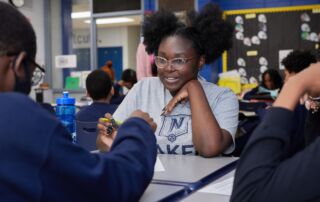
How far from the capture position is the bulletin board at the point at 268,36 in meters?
6.15

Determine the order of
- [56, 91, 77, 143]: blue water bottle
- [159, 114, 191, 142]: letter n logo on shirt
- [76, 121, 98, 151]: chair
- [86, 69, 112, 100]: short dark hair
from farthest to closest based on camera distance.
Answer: [86, 69, 112, 100]: short dark hair → [76, 121, 98, 151]: chair → [159, 114, 191, 142]: letter n logo on shirt → [56, 91, 77, 143]: blue water bottle

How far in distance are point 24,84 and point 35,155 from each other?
211 millimetres

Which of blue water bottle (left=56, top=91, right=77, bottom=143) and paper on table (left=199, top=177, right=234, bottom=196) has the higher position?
blue water bottle (left=56, top=91, right=77, bottom=143)

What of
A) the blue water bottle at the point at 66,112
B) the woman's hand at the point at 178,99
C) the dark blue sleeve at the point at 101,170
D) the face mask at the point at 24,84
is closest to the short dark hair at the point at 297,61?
the woman's hand at the point at 178,99

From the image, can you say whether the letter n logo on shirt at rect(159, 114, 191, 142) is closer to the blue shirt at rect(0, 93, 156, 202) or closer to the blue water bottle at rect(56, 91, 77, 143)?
the blue water bottle at rect(56, 91, 77, 143)

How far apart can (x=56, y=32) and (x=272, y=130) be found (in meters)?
7.81

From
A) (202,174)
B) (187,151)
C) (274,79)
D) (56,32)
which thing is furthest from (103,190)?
(56,32)

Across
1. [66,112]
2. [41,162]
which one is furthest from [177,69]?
[41,162]

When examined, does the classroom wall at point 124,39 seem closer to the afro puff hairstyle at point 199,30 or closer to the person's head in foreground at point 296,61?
the person's head in foreground at point 296,61

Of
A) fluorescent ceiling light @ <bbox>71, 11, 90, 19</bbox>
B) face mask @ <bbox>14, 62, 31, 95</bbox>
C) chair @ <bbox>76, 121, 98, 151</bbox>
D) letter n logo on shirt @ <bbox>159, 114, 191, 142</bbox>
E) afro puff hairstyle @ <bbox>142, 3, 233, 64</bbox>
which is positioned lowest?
chair @ <bbox>76, 121, 98, 151</bbox>

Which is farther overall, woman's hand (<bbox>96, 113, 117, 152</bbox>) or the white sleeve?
the white sleeve

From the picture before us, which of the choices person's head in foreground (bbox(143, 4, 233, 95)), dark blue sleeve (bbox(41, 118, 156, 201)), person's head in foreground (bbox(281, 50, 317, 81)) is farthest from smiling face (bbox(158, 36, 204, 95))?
person's head in foreground (bbox(281, 50, 317, 81))

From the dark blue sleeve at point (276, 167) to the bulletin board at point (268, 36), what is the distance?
5536mm

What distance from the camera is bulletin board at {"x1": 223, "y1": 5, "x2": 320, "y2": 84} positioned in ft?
20.2
